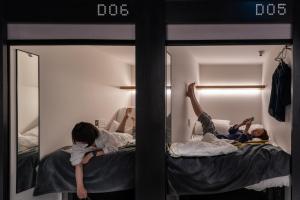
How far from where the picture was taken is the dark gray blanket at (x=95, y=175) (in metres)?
2.33

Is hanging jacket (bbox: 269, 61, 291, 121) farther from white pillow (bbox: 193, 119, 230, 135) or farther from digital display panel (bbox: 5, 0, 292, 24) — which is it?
white pillow (bbox: 193, 119, 230, 135)

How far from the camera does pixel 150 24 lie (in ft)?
7.17

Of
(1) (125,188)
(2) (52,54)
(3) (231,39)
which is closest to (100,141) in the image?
(1) (125,188)

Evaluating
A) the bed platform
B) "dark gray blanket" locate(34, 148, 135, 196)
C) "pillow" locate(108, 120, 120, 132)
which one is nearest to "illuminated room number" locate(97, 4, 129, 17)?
"dark gray blanket" locate(34, 148, 135, 196)

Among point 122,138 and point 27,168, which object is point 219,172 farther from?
point 27,168

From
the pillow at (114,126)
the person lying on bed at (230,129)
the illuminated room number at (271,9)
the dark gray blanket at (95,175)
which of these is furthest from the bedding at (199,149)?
the illuminated room number at (271,9)

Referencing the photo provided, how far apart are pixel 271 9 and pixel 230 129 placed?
5.11 feet

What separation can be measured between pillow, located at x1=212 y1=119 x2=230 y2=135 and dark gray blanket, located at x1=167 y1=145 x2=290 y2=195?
0.92 metres

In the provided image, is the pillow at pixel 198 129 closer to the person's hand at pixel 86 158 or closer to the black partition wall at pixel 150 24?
the black partition wall at pixel 150 24

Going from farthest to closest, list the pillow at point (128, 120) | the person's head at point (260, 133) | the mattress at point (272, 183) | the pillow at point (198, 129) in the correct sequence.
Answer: the pillow at point (198, 129) < the person's head at point (260, 133) < the pillow at point (128, 120) < the mattress at point (272, 183)

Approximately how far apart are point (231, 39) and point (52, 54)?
1676 millimetres

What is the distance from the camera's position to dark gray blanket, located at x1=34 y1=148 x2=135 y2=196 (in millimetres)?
2330

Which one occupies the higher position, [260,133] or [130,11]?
[130,11]

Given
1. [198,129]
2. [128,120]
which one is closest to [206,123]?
[198,129]
